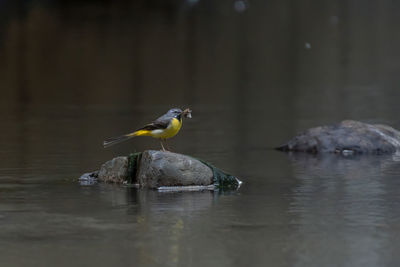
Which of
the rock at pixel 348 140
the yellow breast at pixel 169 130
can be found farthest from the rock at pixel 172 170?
the rock at pixel 348 140

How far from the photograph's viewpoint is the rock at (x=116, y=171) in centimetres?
1230

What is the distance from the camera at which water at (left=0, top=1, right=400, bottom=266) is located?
896 cm

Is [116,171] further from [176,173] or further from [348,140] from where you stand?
[348,140]

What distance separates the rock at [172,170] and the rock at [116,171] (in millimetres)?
409

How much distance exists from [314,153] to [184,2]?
45253 mm

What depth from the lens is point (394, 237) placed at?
9.14m

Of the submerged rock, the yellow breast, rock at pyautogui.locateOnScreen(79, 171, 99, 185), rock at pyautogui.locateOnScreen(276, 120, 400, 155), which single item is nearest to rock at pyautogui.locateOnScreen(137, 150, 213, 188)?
the submerged rock

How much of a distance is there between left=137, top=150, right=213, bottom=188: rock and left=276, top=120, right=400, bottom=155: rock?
3.61 meters

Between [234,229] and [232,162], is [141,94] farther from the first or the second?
[234,229]

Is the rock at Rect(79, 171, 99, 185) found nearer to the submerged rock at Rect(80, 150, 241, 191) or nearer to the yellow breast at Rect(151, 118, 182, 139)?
the submerged rock at Rect(80, 150, 241, 191)

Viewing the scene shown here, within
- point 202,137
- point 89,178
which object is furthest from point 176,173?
point 202,137

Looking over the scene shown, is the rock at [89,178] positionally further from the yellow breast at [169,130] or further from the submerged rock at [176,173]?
the yellow breast at [169,130]

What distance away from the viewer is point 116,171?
12.4 metres

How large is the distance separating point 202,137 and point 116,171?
472cm
